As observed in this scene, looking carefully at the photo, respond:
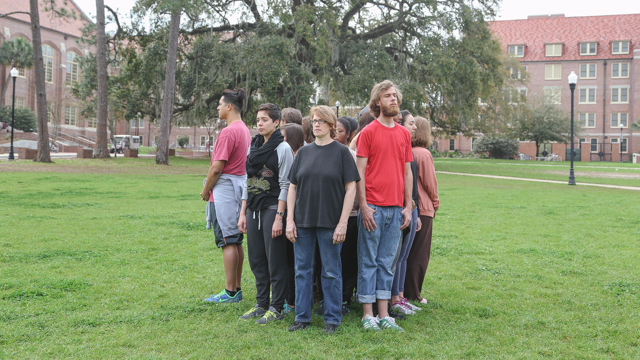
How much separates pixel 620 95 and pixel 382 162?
212 ft

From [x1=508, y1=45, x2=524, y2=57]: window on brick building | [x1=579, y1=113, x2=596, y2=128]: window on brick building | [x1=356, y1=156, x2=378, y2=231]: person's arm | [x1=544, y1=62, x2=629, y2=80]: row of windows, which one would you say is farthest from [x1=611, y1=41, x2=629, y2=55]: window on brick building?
[x1=356, y1=156, x2=378, y2=231]: person's arm

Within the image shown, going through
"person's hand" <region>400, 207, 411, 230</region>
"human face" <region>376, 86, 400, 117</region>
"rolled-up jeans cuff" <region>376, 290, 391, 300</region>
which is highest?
"human face" <region>376, 86, 400, 117</region>

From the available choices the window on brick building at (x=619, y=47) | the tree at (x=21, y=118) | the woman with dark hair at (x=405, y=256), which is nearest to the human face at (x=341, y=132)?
the woman with dark hair at (x=405, y=256)

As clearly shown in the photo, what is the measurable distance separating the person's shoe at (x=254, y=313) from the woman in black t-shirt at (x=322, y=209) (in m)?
0.44

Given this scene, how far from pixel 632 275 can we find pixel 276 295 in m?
4.14

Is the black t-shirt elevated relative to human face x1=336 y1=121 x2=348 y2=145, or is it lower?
lower

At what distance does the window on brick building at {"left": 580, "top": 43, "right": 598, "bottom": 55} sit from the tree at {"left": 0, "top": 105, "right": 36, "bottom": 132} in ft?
199

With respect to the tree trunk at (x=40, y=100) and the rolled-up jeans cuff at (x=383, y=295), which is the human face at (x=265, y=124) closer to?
the rolled-up jeans cuff at (x=383, y=295)

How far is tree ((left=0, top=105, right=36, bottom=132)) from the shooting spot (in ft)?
157

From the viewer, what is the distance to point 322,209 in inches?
152

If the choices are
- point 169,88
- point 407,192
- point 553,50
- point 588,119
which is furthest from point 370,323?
point 553,50

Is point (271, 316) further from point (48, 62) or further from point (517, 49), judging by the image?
point (517, 49)

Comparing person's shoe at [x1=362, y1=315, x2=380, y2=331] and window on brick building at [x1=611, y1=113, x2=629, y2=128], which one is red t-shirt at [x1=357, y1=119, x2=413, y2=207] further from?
window on brick building at [x1=611, y1=113, x2=629, y2=128]

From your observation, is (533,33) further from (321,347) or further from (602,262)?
(321,347)
